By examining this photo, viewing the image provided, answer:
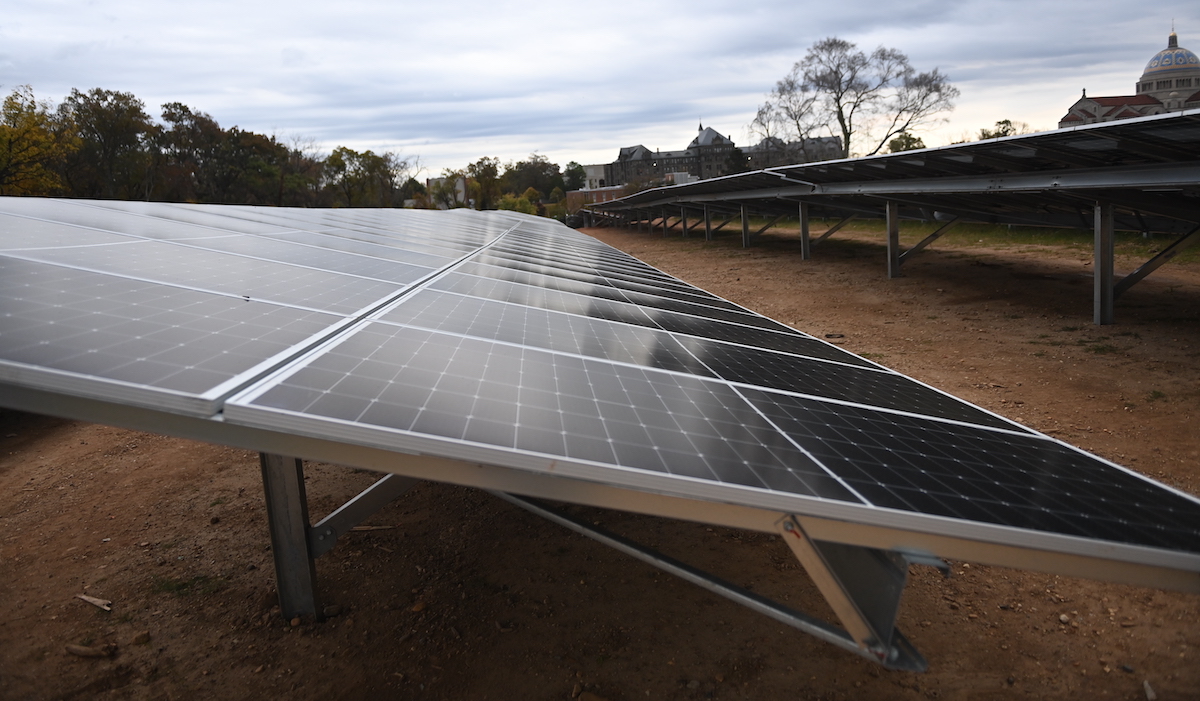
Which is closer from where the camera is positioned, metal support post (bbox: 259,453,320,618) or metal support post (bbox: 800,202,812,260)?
metal support post (bbox: 259,453,320,618)

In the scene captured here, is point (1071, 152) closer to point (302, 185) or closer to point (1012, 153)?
point (1012, 153)

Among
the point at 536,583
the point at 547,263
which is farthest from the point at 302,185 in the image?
the point at 536,583

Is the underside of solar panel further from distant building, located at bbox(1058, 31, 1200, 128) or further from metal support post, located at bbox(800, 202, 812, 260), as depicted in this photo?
distant building, located at bbox(1058, 31, 1200, 128)

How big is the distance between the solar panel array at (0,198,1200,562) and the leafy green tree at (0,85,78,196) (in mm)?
55766

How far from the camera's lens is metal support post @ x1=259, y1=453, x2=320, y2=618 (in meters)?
5.91

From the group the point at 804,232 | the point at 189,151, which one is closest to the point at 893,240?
the point at 804,232

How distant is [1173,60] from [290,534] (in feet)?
534

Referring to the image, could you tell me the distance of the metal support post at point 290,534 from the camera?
5.91m

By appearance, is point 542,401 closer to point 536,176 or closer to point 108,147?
point 108,147

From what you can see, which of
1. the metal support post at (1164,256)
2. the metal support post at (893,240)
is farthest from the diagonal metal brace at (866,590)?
the metal support post at (893,240)

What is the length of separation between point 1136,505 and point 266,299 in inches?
242

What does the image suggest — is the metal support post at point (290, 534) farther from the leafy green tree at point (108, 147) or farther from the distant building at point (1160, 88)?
the distant building at point (1160, 88)

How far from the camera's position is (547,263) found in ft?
45.7

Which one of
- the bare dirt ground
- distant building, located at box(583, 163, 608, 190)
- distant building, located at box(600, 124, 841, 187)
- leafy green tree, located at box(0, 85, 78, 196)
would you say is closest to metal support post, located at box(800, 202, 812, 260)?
the bare dirt ground
